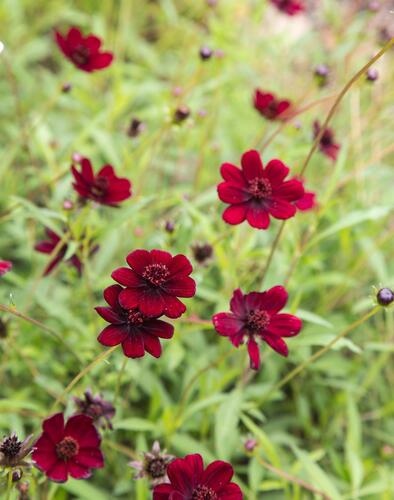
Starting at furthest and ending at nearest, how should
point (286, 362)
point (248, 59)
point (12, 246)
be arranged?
point (248, 59), point (12, 246), point (286, 362)

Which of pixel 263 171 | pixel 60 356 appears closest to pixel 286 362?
pixel 60 356

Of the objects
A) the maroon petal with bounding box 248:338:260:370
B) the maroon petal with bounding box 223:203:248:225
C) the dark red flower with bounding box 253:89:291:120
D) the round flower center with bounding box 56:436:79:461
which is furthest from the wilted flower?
the dark red flower with bounding box 253:89:291:120

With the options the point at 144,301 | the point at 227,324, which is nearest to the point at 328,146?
the point at 227,324

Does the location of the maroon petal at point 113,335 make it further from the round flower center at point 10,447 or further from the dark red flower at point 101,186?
the dark red flower at point 101,186

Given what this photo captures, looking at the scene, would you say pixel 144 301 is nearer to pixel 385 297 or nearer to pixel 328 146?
pixel 385 297

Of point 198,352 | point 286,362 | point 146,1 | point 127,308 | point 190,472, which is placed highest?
point 146,1

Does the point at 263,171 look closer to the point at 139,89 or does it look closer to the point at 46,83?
the point at 139,89
